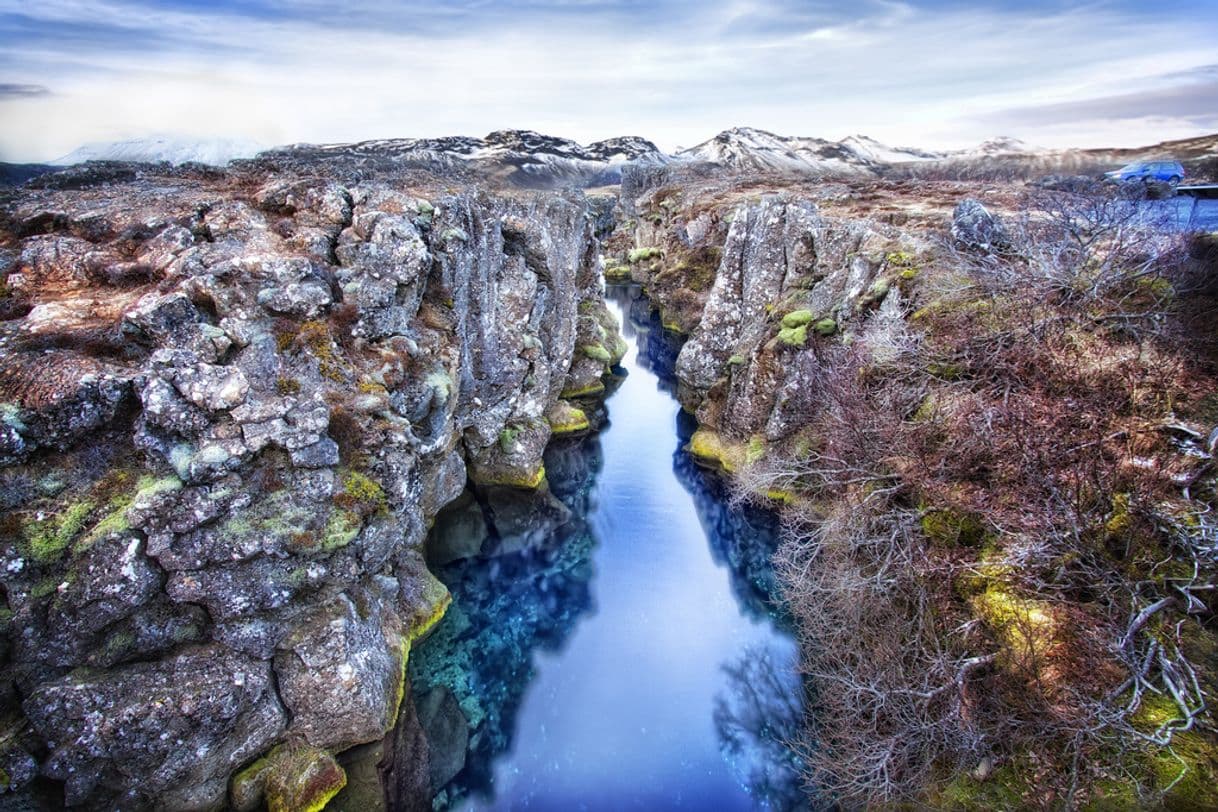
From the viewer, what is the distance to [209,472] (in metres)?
12.5

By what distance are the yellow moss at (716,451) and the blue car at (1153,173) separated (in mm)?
20111

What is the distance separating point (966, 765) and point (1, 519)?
62.4 ft

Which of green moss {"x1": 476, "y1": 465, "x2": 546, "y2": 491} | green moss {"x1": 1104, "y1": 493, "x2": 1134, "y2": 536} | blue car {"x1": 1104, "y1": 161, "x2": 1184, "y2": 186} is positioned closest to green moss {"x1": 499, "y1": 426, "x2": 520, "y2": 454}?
green moss {"x1": 476, "y1": 465, "x2": 546, "y2": 491}

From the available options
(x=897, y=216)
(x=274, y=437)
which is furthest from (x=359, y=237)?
(x=897, y=216)

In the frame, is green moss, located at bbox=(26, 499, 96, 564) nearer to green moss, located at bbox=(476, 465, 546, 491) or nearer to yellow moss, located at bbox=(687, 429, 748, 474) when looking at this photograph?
green moss, located at bbox=(476, 465, 546, 491)

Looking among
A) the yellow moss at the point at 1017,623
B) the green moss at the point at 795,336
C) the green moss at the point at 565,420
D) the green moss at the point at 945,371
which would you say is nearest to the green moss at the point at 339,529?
the yellow moss at the point at 1017,623

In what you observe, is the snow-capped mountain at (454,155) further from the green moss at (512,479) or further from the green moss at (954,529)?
the green moss at (954,529)

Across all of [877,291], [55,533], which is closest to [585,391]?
[877,291]

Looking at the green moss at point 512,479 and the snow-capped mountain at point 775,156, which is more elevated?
the snow-capped mountain at point 775,156

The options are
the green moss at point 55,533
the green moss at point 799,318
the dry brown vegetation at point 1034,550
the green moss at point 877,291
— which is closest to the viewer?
the dry brown vegetation at point 1034,550

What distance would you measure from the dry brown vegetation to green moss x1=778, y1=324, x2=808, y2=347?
5639mm

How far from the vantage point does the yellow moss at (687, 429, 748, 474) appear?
27000 millimetres

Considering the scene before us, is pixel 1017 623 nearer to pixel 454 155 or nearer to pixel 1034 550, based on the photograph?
pixel 1034 550

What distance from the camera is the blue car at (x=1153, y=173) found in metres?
24.7
